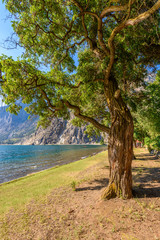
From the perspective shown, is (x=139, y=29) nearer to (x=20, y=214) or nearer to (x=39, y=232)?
(x=39, y=232)

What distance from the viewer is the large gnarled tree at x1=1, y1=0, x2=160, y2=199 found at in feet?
16.0

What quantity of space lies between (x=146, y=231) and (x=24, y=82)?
6.78 metres

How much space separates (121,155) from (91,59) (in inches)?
211

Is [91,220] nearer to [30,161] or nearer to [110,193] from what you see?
[110,193]

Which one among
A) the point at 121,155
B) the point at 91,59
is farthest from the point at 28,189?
the point at 91,59

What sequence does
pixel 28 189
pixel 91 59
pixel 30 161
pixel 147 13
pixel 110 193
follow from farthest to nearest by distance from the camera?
1. pixel 30 161
2. pixel 28 189
3. pixel 91 59
4. pixel 110 193
5. pixel 147 13

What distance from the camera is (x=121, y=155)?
4.90m

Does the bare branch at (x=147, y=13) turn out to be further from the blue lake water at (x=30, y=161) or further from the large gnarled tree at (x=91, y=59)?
the blue lake water at (x=30, y=161)

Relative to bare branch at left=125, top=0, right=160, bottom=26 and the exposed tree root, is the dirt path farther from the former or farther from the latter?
bare branch at left=125, top=0, right=160, bottom=26

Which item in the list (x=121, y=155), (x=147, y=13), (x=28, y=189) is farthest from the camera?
(x=28, y=189)

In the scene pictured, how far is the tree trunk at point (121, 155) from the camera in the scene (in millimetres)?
4895

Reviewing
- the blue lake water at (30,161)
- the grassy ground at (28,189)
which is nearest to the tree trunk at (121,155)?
the grassy ground at (28,189)

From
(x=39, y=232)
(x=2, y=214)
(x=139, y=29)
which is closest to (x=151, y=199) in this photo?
(x=39, y=232)

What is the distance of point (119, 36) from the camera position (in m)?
6.52
